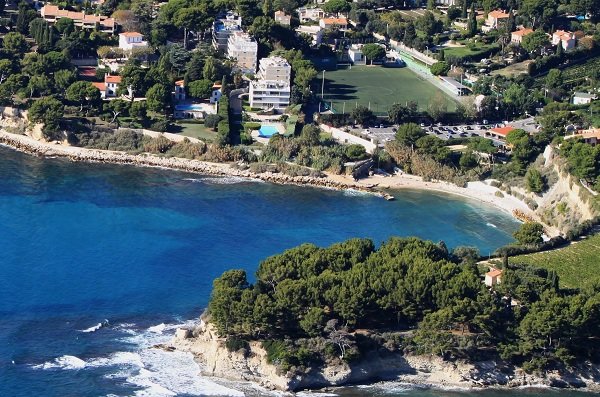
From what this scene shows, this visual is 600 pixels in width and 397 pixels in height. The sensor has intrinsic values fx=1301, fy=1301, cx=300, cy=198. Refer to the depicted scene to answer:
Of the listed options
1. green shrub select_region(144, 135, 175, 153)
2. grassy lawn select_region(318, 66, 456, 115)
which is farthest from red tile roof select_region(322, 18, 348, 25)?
green shrub select_region(144, 135, 175, 153)

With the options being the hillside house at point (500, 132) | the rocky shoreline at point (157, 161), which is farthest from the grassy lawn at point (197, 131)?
the hillside house at point (500, 132)

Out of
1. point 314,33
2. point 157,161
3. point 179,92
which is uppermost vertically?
point 314,33

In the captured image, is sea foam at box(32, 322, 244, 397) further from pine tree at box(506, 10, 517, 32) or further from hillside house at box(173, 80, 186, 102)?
pine tree at box(506, 10, 517, 32)

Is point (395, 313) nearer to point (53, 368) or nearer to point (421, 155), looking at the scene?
point (53, 368)

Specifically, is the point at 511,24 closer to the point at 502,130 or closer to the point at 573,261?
the point at 502,130

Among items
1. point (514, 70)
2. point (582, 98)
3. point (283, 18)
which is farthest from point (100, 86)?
point (582, 98)

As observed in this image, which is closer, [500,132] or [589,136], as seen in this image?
[589,136]

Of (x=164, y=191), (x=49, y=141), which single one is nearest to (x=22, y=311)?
(x=164, y=191)
